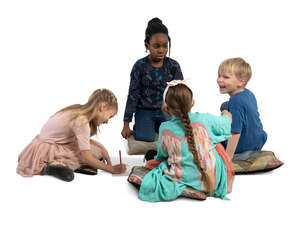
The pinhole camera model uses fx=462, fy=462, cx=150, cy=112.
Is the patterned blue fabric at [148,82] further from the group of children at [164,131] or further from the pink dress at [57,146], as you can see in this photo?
the pink dress at [57,146]

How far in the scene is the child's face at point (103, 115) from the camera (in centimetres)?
390

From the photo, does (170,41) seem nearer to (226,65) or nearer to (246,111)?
(226,65)

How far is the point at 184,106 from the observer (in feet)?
10.8

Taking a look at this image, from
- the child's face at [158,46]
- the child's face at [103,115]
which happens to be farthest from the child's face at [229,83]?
the child's face at [103,115]

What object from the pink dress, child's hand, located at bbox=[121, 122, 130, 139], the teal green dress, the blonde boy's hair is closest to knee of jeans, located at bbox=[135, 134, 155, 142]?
→ child's hand, located at bbox=[121, 122, 130, 139]

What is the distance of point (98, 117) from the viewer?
12.9ft

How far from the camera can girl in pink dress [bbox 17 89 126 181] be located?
12.6ft

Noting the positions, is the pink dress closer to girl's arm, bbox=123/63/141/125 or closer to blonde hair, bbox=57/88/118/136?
blonde hair, bbox=57/88/118/136

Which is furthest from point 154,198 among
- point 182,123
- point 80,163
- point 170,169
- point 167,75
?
point 167,75

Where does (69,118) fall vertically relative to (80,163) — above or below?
above

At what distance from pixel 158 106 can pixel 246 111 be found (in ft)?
3.30

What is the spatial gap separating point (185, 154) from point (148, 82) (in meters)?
1.42

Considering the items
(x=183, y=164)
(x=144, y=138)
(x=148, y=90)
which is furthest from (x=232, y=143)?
(x=148, y=90)

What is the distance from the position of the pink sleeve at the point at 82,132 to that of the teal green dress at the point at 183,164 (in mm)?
680
